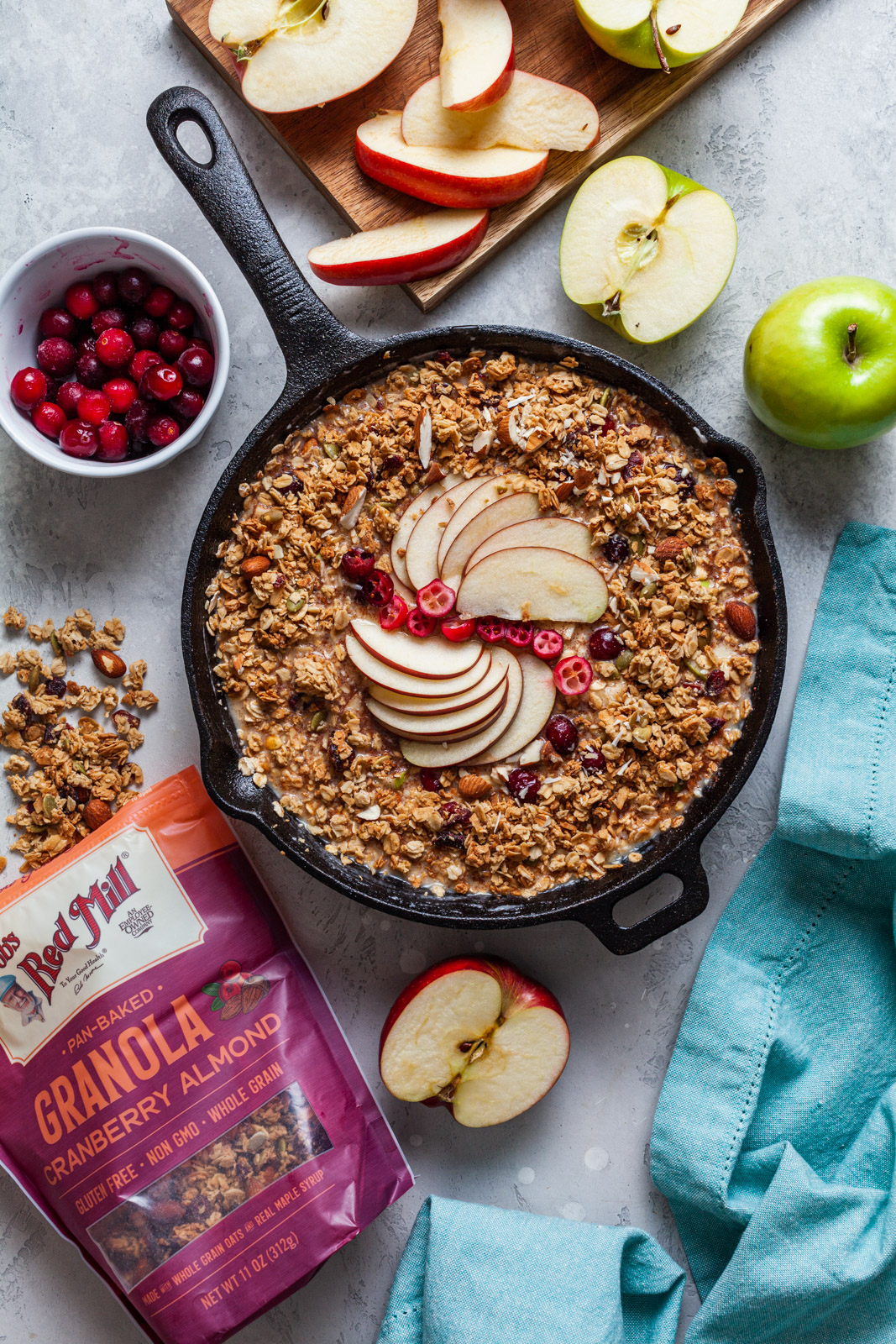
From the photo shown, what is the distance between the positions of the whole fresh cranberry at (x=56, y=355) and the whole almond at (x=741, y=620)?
140cm

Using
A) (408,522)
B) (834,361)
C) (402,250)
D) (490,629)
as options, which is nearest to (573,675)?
(490,629)

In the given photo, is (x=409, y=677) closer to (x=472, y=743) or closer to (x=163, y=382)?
(x=472, y=743)

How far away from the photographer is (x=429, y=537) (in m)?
1.87

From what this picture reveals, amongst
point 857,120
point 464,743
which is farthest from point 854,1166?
point 857,120

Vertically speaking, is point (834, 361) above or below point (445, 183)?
below

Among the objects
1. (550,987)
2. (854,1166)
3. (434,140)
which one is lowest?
(854,1166)

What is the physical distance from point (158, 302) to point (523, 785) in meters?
1.21

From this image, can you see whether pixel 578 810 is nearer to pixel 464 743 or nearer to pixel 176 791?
pixel 464 743

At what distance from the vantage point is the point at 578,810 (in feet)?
6.08

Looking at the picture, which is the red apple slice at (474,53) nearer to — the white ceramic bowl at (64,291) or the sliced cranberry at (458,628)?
the white ceramic bowl at (64,291)

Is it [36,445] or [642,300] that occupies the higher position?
[36,445]

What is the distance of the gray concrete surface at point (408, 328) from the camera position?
80.0 inches

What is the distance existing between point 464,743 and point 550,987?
0.59m

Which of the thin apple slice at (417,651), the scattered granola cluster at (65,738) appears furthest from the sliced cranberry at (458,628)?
the scattered granola cluster at (65,738)
